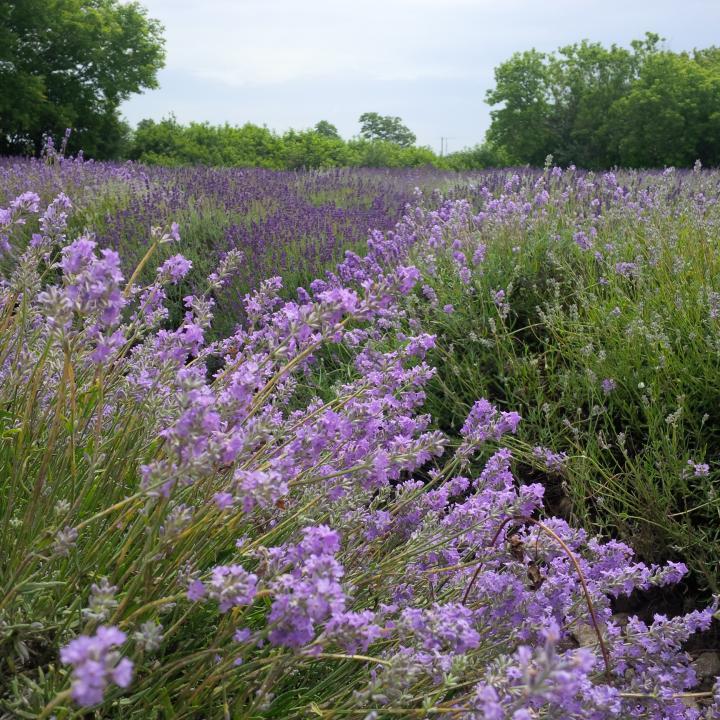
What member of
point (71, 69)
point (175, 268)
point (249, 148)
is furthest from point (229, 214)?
point (71, 69)

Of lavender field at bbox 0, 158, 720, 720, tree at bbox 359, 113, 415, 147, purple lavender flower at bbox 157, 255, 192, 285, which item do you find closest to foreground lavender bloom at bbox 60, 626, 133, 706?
lavender field at bbox 0, 158, 720, 720

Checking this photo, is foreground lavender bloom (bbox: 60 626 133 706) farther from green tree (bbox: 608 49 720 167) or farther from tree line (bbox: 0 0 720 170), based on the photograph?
green tree (bbox: 608 49 720 167)

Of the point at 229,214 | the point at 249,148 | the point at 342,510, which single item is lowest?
the point at 342,510

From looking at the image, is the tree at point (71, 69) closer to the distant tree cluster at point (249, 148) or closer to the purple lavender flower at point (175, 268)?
the distant tree cluster at point (249, 148)

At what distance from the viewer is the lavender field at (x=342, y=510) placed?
120 centimetres

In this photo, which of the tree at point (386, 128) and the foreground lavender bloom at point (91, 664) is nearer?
the foreground lavender bloom at point (91, 664)

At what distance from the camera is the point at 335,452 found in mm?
1828

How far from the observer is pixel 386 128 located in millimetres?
50062

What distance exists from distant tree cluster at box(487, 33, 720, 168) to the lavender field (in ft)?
67.4

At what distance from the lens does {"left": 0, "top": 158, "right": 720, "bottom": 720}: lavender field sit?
120 centimetres

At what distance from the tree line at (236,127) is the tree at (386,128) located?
24.7 meters

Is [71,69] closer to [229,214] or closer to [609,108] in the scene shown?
[609,108]

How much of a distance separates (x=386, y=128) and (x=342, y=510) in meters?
50.7

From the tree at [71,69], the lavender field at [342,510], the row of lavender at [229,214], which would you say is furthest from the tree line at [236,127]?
the lavender field at [342,510]
